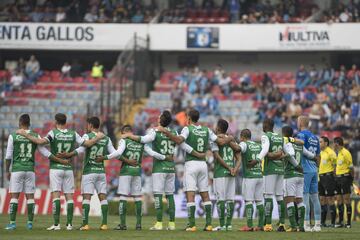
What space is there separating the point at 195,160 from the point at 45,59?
→ 32.6 meters

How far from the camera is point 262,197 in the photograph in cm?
2588

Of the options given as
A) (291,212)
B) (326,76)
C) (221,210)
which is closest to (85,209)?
(221,210)

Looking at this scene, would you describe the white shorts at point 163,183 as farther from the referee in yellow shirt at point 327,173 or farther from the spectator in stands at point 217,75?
the spectator in stands at point 217,75

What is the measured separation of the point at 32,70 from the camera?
53.5 m

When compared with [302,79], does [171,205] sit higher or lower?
lower

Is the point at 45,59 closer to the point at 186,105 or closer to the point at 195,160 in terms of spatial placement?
the point at 186,105

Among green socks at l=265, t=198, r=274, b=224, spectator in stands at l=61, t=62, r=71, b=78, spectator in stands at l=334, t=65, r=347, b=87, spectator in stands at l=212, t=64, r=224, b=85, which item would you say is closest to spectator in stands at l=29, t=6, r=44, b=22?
spectator in stands at l=61, t=62, r=71, b=78

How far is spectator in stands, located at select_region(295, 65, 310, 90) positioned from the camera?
167ft

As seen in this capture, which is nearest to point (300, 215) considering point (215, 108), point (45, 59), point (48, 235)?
Result: point (48, 235)

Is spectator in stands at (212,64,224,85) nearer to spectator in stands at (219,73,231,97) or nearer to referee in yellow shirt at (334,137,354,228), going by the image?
spectator in stands at (219,73,231,97)

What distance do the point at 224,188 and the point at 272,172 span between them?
3.92ft

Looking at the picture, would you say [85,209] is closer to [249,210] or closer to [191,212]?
[191,212]

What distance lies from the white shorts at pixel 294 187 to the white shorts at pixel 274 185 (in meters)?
0.12

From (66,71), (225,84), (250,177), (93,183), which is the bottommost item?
(93,183)
